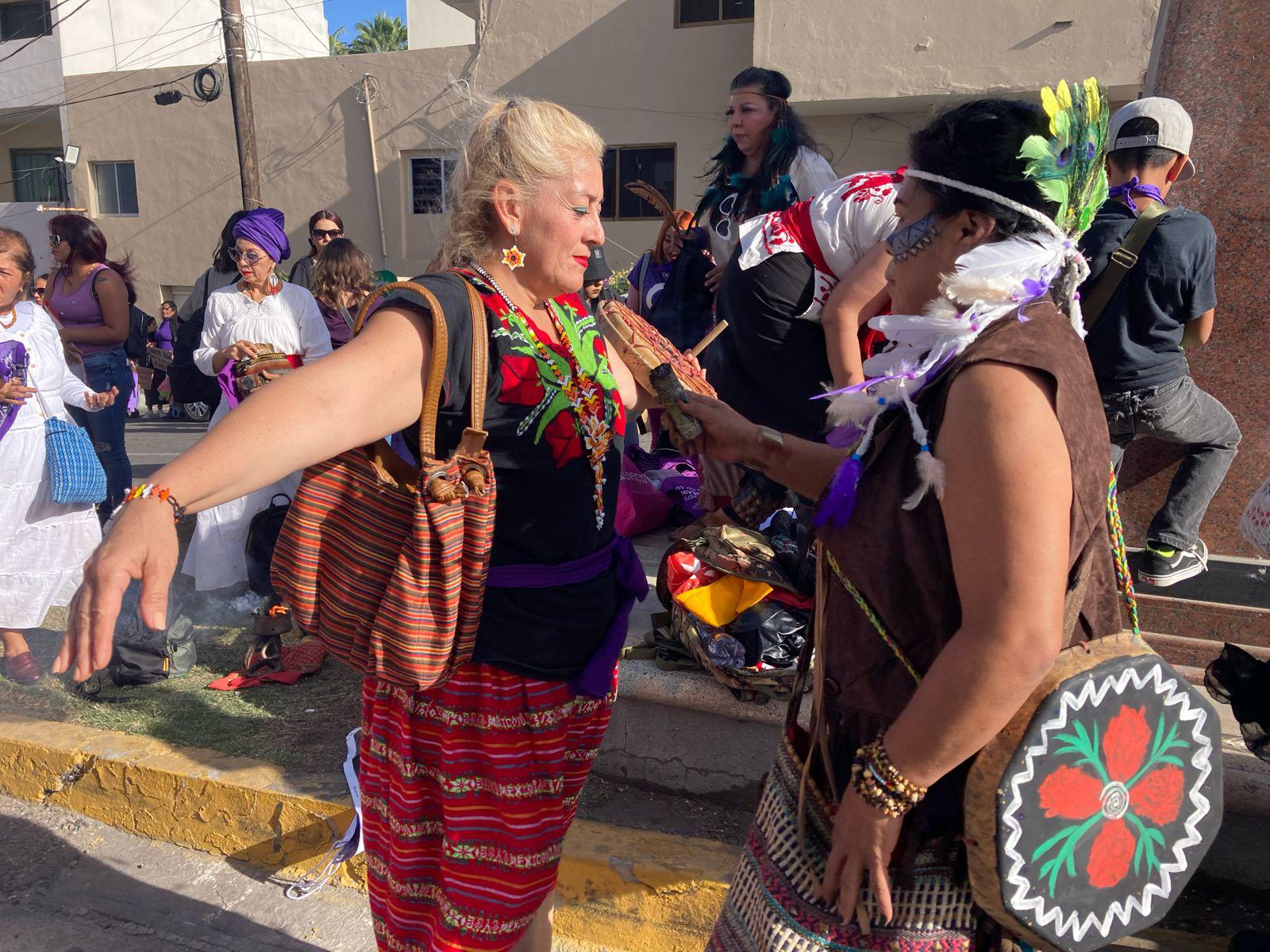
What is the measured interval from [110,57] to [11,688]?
65.9ft

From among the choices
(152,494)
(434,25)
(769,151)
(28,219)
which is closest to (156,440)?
(769,151)

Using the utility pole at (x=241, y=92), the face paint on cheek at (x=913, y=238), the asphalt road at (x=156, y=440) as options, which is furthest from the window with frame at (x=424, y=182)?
the face paint on cheek at (x=913, y=238)

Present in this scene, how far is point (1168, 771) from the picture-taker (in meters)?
1.37

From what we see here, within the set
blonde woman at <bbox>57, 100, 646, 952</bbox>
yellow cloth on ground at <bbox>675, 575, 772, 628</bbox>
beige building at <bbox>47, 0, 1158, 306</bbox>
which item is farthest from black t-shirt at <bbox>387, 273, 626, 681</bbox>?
beige building at <bbox>47, 0, 1158, 306</bbox>

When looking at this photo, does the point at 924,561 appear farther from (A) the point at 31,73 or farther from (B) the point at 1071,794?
(A) the point at 31,73

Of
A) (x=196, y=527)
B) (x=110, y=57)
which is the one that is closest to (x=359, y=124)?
(x=110, y=57)

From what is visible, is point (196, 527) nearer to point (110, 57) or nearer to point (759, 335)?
point (759, 335)

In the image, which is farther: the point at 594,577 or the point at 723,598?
the point at 723,598

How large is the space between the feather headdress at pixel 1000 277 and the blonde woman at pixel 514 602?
614 mm

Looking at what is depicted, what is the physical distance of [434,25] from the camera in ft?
78.1

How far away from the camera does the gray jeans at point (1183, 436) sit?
136 inches

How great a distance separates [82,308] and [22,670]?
2415mm

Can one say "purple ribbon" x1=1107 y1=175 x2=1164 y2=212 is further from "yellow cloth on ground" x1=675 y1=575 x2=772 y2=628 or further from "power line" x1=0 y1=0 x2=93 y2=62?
"power line" x1=0 y1=0 x2=93 y2=62

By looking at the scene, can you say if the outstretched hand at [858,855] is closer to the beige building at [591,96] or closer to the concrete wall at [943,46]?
the beige building at [591,96]
